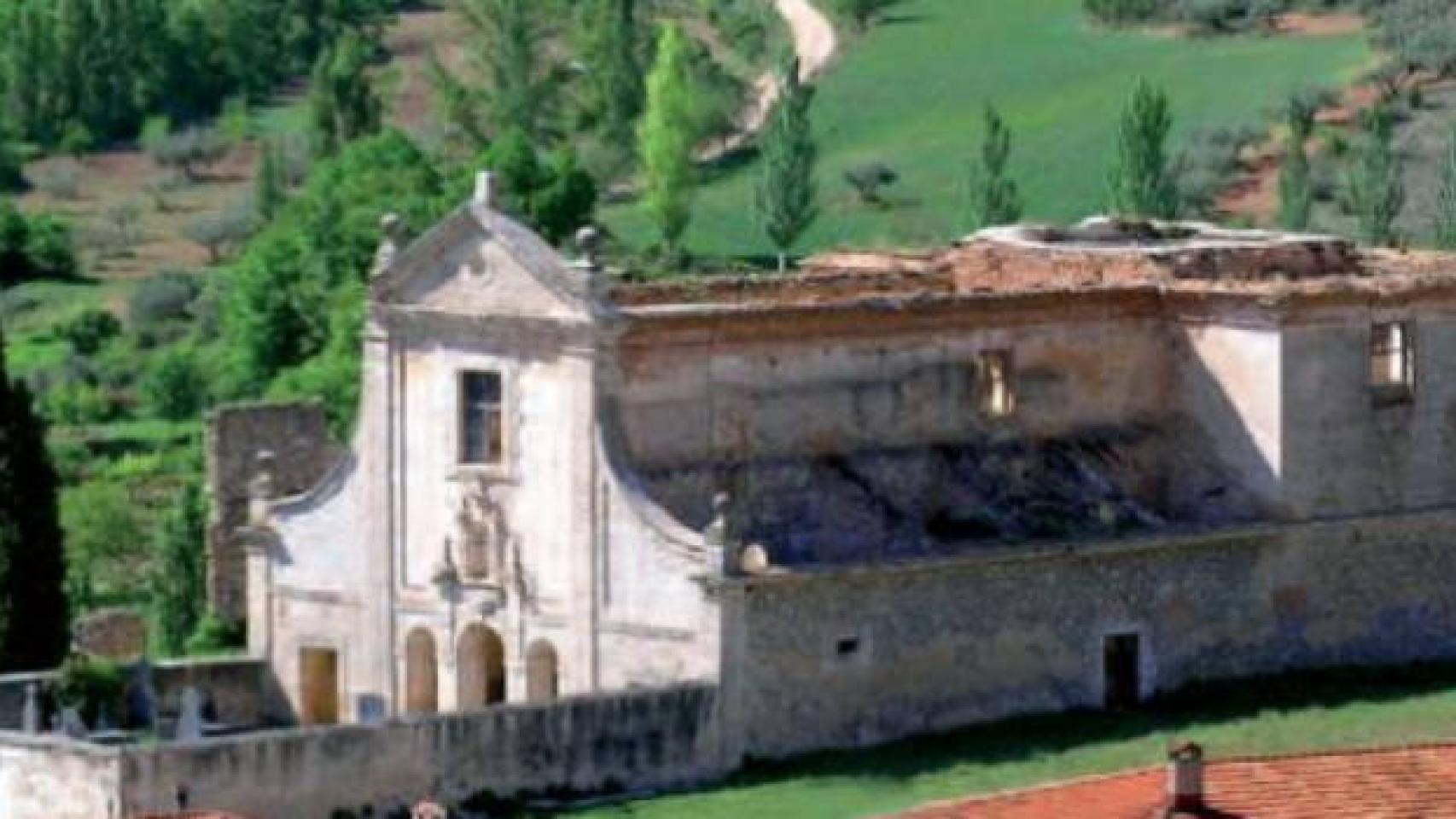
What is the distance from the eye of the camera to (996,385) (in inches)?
2478

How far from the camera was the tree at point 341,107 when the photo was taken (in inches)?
4503

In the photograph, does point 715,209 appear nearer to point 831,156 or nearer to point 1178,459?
point 831,156

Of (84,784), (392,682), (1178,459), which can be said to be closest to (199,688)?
(392,682)

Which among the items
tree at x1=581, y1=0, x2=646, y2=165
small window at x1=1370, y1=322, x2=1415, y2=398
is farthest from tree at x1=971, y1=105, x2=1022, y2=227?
small window at x1=1370, y1=322, x2=1415, y2=398

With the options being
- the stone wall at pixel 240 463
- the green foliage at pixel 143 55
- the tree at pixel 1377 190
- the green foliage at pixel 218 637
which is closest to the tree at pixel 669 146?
the tree at pixel 1377 190

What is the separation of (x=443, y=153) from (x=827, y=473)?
50.6m

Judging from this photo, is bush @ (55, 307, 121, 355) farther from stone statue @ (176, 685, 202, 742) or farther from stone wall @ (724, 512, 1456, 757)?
stone statue @ (176, 685, 202, 742)

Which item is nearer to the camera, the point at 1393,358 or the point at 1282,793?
the point at 1282,793

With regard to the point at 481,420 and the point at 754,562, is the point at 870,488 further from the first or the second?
the point at 481,420

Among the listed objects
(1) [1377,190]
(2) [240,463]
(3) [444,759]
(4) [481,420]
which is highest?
(1) [1377,190]

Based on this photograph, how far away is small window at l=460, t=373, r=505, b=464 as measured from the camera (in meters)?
60.4

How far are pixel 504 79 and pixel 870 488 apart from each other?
5762cm

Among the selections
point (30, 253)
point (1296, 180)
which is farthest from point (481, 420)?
point (30, 253)

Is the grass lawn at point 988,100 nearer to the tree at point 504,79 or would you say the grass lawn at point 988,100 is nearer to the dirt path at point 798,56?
the dirt path at point 798,56
